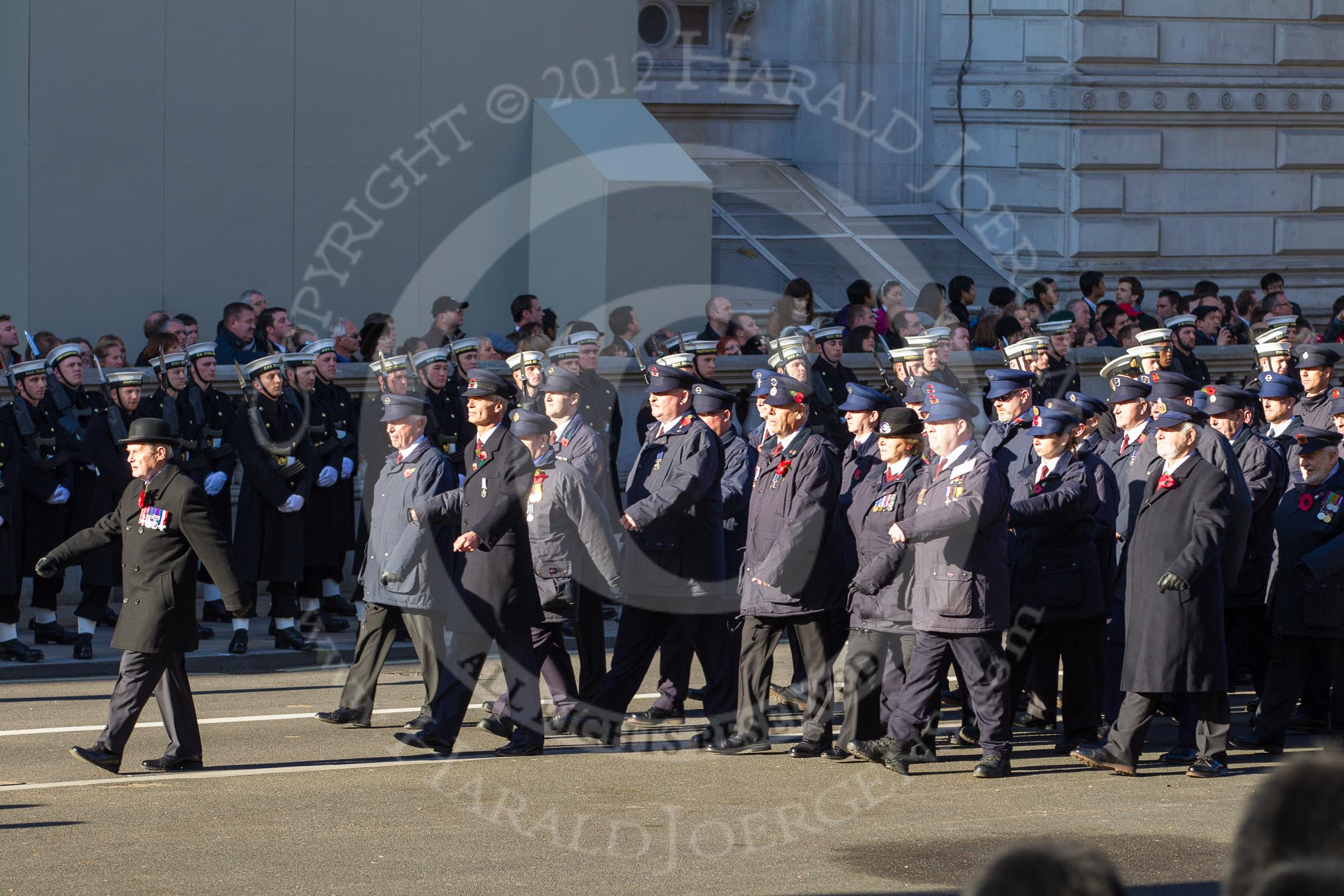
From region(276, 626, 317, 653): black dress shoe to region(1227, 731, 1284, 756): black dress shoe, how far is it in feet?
19.2

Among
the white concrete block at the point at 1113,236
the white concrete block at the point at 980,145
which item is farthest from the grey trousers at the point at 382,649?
the white concrete block at the point at 980,145

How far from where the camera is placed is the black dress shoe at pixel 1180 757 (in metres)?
9.70

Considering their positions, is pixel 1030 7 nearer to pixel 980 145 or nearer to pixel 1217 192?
pixel 980 145

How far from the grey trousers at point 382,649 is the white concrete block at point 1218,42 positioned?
1530 centimetres

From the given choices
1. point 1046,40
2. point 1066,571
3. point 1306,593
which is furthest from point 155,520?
point 1046,40

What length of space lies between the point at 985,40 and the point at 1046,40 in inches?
31.5

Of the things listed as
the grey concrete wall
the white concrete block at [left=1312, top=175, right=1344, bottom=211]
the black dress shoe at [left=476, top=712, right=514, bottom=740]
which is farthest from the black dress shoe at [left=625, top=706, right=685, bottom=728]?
the white concrete block at [left=1312, top=175, right=1344, bottom=211]

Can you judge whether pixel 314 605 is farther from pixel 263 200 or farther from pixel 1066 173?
pixel 1066 173

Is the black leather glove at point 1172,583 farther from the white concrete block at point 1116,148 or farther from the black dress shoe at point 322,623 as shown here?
the white concrete block at point 1116,148

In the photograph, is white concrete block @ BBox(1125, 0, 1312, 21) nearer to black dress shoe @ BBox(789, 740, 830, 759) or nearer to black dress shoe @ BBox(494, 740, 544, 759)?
A: black dress shoe @ BBox(789, 740, 830, 759)

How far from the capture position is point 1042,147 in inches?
896

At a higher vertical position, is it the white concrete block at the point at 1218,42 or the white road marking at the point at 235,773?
the white concrete block at the point at 1218,42

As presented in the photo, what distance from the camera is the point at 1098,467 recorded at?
10273mm

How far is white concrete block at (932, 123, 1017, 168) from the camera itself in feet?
75.7
